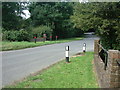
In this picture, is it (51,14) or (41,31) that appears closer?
(41,31)

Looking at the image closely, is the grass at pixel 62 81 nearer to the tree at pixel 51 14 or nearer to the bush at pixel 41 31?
the bush at pixel 41 31

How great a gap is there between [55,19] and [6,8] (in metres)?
10.4

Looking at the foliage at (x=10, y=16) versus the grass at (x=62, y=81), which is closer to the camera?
the grass at (x=62, y=81)

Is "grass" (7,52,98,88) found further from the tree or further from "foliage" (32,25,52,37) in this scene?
the tree

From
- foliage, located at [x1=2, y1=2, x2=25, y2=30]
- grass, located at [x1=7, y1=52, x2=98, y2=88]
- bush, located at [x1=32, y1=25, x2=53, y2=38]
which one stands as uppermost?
foliage, located at [x1=2, y1=2, x2=25, y2=30]

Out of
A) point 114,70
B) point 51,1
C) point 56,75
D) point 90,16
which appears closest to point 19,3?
point 51,1

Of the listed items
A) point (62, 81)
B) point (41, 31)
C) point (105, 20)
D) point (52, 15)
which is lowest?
point (62, 81)

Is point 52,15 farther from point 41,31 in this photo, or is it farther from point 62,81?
point 62,81

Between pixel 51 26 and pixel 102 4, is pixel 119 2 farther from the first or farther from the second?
pixel 51 26

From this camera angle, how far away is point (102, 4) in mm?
10758

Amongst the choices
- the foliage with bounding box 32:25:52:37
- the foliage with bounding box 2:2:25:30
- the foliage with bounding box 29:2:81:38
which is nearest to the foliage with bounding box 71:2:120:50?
the foliage with bounding box 32:25:52:37

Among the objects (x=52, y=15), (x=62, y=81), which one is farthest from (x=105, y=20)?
(x=52, y=15)

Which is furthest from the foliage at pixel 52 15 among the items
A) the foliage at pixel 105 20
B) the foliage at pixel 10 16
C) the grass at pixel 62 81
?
the grass at pixel 62 81

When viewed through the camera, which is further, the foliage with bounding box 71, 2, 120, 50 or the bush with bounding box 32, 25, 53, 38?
the bush with bounding box 32, 25, 53, 38
